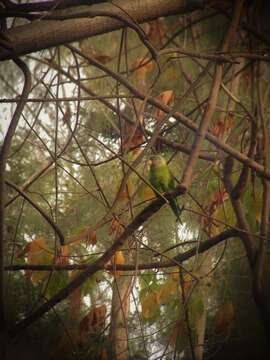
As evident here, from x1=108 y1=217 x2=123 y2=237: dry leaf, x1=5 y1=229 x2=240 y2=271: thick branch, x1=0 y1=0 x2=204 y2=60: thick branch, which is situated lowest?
x1=5 y1=229 x2=240 y2=271: thick branch

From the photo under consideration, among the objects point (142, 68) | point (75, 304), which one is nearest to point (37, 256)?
point (75, 304)

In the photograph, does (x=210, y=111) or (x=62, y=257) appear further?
(x=62, y=257)

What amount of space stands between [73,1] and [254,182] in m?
0.48

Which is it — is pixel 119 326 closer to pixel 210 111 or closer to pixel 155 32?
pixel 210 111

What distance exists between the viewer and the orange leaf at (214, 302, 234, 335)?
2.70 ft

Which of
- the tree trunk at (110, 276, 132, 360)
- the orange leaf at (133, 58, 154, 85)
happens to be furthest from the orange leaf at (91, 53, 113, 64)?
the tree trunk at (110, 276, 132, 360)

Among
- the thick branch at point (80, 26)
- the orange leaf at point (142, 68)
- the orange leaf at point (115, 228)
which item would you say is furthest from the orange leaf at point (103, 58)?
the orange leaf at point (115, 228)

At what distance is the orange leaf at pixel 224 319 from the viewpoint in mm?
823

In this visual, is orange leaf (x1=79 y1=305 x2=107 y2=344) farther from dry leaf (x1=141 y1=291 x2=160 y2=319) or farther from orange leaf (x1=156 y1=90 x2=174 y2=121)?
orange leaf (x1=156 y1=90 x2=174 y2=121)

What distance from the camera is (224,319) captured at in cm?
83

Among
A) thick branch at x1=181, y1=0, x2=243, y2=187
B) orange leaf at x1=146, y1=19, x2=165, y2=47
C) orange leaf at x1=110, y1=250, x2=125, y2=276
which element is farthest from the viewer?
orange leaf at x1=146, y1=19, x2=165, y2=47

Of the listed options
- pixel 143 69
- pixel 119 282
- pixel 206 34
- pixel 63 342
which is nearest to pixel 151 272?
pixel 119 282

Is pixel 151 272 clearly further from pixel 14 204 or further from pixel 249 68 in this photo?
pixel 249 68

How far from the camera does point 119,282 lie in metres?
0.83
